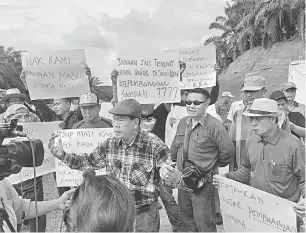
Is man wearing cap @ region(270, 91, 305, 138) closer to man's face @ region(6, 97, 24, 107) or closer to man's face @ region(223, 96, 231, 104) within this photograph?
man's face @ region(223, 96, 231, 104)

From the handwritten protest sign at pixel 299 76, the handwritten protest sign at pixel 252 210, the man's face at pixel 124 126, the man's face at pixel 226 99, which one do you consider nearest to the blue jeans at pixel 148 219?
the man's face at pixel 124 126

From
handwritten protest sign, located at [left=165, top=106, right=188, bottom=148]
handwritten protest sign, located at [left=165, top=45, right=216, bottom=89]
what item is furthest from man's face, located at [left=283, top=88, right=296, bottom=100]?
handwritten protest sign, located at [left=165, top=106, right=188, bottom=148]

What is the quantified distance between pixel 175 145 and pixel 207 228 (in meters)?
1.02

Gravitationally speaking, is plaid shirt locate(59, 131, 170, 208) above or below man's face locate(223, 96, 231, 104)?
below

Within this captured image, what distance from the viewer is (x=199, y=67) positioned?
18.6 feet

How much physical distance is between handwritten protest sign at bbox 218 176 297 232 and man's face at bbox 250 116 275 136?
1.45 feet

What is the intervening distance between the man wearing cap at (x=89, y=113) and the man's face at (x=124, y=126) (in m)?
1.60

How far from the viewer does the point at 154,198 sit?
3.49 metres

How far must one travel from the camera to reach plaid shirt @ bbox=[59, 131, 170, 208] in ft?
11.3

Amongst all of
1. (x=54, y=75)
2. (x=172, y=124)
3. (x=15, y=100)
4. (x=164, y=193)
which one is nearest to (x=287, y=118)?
(x=164, y=193)

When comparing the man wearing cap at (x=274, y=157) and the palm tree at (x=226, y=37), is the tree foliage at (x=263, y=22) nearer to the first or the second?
the palm tree at (x=226, y=37)

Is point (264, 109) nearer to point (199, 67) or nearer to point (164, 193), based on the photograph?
point (199, 67)

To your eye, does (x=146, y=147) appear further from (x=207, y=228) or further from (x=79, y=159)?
(x=207, y=228)

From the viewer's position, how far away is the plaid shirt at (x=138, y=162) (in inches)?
135
